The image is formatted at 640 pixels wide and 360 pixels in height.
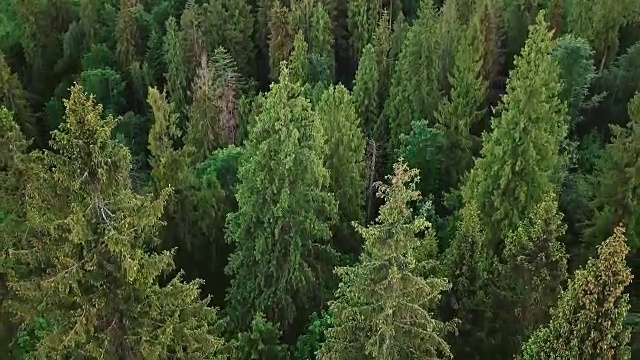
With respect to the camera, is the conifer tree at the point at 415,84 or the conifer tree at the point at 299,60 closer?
the conifer tree at the point at 415,84

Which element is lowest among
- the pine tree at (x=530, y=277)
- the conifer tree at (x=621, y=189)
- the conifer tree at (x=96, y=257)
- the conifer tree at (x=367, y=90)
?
the conifer tree at (x=96, y=257)

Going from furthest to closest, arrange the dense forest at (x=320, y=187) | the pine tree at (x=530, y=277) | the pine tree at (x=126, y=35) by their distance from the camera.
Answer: the pine tree at (x=126, y=35) < the pine tree at (x=530, y=277) < the dense forest at (x=320, y=187)

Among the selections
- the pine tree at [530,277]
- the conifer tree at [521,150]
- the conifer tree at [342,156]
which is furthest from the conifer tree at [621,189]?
the conifer tree at [342,156]

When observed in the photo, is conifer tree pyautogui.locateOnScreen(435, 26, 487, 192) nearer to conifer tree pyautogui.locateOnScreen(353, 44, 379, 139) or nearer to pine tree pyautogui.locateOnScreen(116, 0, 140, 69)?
conifer tree pyautogui.locateOnScreen(353, 44, 379, 139)

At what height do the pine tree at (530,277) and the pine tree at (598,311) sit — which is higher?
the pine tree at (530,277)

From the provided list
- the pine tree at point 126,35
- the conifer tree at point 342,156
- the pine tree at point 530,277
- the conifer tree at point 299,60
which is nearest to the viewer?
the pine tree at point 530,277

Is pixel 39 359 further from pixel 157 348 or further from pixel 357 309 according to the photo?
pixel 357 309

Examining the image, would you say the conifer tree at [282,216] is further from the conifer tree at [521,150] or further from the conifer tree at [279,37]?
the conifer tree at [279,37]

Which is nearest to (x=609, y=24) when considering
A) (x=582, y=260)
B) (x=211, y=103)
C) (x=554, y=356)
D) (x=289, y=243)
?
(x=582, y=260)
